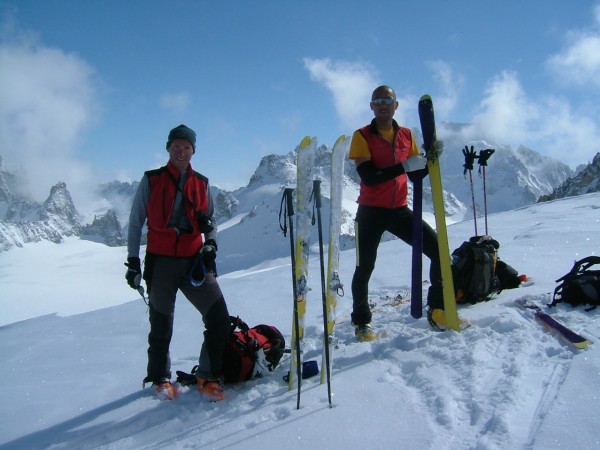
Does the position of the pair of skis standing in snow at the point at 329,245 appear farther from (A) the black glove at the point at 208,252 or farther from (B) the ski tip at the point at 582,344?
(A) the black glove at the point at 208,252

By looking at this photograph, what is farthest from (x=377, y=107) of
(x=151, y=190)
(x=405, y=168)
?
(x=151, y=190)

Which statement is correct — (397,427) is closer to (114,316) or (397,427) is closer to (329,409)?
(329,409)

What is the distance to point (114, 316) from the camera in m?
7.01

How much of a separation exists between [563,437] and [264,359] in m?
2.34

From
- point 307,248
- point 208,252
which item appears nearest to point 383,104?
point 307,248

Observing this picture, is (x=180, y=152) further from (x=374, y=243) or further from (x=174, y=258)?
(x=374, y=243)

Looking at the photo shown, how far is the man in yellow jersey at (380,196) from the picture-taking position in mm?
3979

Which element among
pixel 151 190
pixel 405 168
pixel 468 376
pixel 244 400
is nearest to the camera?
pixel 468 376

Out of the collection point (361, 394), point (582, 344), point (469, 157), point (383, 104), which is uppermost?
point (383, 104)

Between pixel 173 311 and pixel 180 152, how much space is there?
1.36 m

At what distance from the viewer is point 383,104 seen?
3988 mm

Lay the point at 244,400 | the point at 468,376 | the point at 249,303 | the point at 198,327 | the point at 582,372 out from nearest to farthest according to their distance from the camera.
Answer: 1. the point at 582,372
2. the point at 468,376
3. the point at 244,400
4. the point at 198,327
5. the point at 249,303

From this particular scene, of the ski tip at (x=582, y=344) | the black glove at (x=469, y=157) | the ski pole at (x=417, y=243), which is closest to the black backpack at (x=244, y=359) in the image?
the ski pole at (x=417, y=243)

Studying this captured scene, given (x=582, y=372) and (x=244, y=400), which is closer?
(x=582, y=372)
